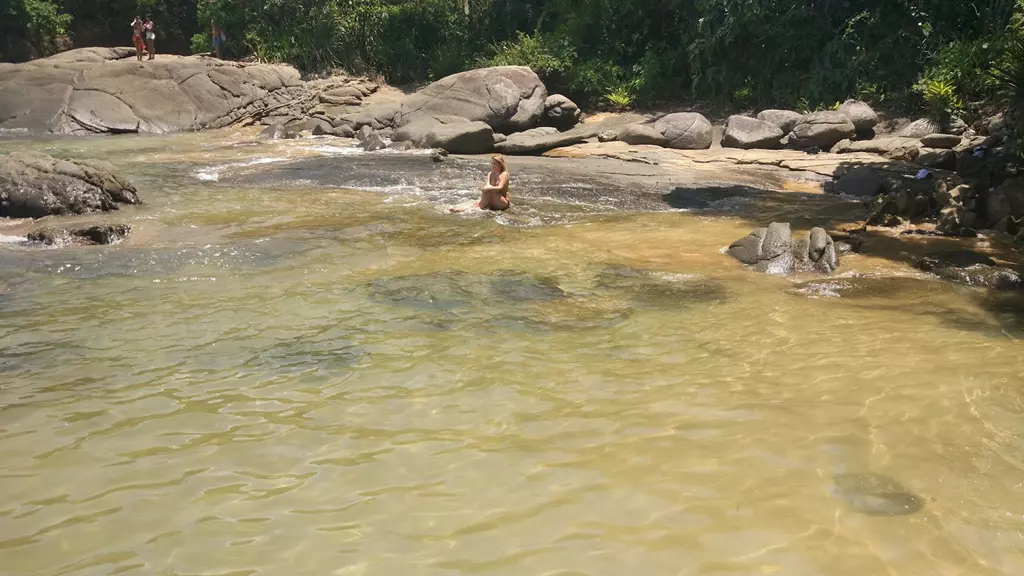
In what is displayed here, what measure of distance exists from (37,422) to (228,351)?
134 cm

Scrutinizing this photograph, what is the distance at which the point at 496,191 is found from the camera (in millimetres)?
10758

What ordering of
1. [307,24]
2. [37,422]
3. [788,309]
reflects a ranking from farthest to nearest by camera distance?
[307,24], [788,309], [37,422]

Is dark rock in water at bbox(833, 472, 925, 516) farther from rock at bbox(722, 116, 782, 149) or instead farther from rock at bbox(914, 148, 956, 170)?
rock at bbox(722, 116, 782, 149)

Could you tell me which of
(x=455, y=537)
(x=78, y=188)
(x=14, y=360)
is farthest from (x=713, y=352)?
(x=78, y=188)

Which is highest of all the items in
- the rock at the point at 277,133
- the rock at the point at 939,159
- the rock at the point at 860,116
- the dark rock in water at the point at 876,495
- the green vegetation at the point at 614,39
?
the green vegetation at the point at 614,39

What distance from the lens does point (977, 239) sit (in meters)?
9.80

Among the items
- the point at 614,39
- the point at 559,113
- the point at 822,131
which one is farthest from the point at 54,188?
the point at 614,39

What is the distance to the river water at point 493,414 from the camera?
11.4 feet

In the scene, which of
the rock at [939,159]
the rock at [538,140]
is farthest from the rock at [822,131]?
the rock at [538,140]

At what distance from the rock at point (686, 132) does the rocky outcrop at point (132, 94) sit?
11.1 metres

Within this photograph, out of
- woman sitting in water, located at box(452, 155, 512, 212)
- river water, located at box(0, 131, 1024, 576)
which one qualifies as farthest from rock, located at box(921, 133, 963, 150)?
woman sitting in water, located at box(452, 155, 512, 212)

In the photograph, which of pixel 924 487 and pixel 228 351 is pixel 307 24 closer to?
pixel 228 351

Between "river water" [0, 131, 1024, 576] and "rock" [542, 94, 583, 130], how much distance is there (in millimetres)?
12400

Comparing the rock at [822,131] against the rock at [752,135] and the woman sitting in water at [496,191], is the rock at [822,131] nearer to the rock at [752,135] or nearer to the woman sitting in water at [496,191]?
the rock at [752,135]
